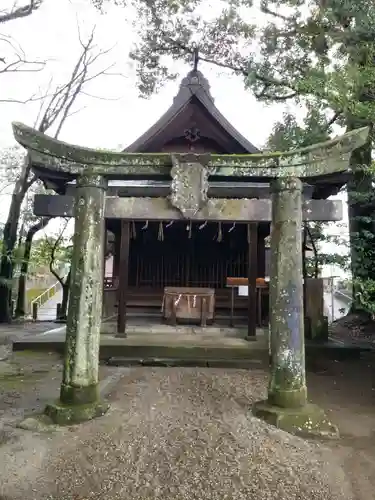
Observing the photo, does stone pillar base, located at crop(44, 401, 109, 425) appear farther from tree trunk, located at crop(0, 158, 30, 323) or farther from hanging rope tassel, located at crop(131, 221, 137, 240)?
tree trunk, located at crop(0, 158, 30, 323)

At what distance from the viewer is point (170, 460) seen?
4.12 m

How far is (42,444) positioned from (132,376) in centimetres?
316

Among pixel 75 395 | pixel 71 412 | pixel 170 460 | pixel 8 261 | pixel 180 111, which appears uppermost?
pixel 180 111

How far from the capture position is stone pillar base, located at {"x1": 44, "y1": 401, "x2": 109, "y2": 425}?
4820 millimetres

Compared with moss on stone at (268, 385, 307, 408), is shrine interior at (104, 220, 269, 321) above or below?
above

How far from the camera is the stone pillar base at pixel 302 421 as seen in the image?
470cm

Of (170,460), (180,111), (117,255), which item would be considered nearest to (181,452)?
(170,460)

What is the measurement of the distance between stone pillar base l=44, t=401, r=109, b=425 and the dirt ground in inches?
4.1

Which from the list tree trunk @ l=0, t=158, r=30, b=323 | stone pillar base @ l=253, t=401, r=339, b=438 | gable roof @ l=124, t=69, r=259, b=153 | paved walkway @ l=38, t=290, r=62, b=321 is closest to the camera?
stone pillar base @ l=253, t=401, r=339, b=438

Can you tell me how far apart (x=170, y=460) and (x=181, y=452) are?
0.65 feet

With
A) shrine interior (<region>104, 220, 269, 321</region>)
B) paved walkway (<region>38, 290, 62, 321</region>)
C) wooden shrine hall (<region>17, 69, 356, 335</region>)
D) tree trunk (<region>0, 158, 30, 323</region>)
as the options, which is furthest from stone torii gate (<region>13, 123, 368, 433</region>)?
paved walkway (<region>38, 290, 62, 321</region>)

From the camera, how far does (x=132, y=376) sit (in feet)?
24.6

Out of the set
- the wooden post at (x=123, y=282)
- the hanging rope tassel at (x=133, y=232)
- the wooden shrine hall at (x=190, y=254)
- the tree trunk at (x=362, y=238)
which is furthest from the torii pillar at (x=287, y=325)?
the hanging rope tassel at (x=133, y=232)

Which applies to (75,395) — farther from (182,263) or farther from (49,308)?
(49,308)
